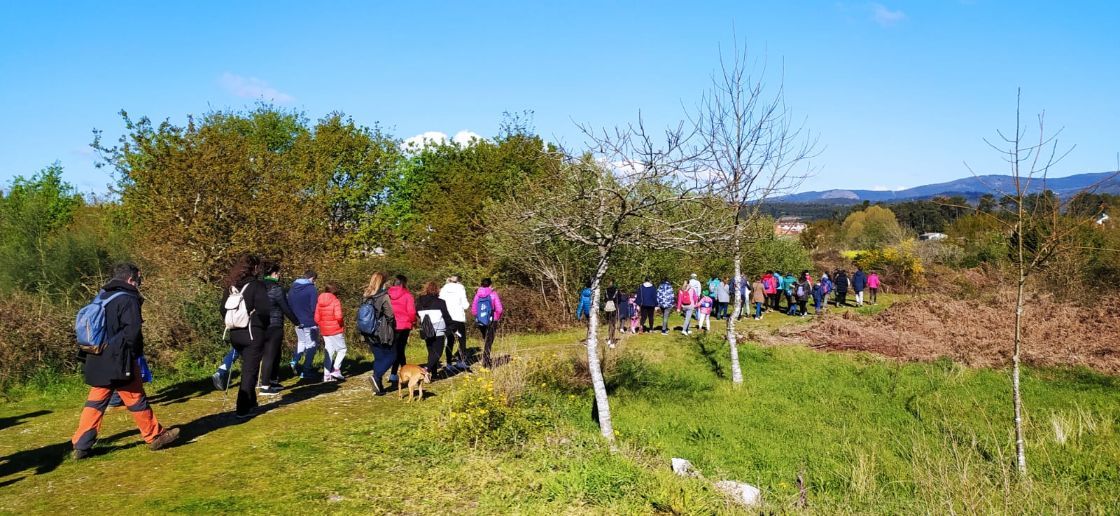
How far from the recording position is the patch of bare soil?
13.0m

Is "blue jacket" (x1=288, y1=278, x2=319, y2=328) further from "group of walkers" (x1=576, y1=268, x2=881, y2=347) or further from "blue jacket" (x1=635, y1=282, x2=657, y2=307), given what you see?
"blue jacket" (x1=635, y1=282, x2=657, y2=307)

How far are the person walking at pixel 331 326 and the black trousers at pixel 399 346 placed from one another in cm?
103

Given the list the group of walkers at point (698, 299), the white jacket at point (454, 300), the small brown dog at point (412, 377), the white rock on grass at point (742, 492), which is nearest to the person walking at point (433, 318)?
the white jacket at point (454, 300)

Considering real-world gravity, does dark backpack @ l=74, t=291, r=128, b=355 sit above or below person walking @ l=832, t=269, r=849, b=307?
above

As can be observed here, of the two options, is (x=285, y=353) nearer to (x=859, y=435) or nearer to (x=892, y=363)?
(x=859, y=435)

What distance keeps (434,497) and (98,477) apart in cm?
308

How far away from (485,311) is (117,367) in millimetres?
5603

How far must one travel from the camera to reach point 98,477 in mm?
6039

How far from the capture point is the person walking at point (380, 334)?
9.77 meters

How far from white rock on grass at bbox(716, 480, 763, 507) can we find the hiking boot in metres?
5.45

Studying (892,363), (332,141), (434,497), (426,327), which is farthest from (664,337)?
(332,141)

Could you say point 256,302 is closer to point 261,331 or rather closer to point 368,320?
point 261,331

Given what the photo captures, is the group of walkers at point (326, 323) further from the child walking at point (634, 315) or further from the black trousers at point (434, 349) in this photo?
the child walking at point (634, 315)

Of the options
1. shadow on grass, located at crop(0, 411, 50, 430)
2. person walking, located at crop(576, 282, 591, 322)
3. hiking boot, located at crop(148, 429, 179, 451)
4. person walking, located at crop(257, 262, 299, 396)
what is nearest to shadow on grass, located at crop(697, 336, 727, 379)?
person walking, located at crop(576, 282, 591, 322)
